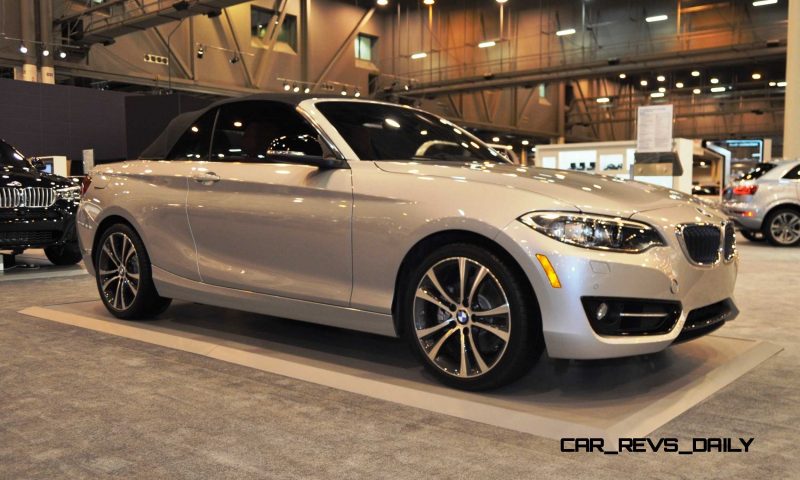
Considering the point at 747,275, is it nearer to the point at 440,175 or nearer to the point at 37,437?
the point at 440,175

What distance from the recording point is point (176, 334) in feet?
14.2

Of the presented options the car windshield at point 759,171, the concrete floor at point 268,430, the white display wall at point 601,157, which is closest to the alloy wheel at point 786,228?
the car windshield at point 759,171

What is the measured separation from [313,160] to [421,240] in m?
0.69

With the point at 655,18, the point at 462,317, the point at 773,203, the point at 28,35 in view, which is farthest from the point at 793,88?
the point at 28,35

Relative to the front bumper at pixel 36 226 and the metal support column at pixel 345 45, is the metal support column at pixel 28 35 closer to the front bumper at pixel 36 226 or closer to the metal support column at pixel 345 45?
the metal support column at pixel 345 45

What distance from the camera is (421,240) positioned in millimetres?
3182

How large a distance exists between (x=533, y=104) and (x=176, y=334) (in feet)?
116

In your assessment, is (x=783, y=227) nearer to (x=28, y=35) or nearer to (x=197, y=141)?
(x=197, y=141)

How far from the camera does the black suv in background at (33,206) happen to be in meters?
7.22

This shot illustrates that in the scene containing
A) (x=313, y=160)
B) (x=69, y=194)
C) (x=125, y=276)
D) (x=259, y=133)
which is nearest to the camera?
(x=313, y=160)

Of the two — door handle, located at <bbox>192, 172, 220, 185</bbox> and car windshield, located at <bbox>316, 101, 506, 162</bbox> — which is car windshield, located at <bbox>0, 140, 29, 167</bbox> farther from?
car windshield, located at <bbox>316, 101, 506, 162</bbox>

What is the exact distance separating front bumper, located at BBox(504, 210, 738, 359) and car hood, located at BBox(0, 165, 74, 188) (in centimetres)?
616

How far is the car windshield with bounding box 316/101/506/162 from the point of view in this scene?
369 cm

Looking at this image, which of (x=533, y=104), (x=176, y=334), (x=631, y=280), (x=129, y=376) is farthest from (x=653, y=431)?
(x=533, y=104)
